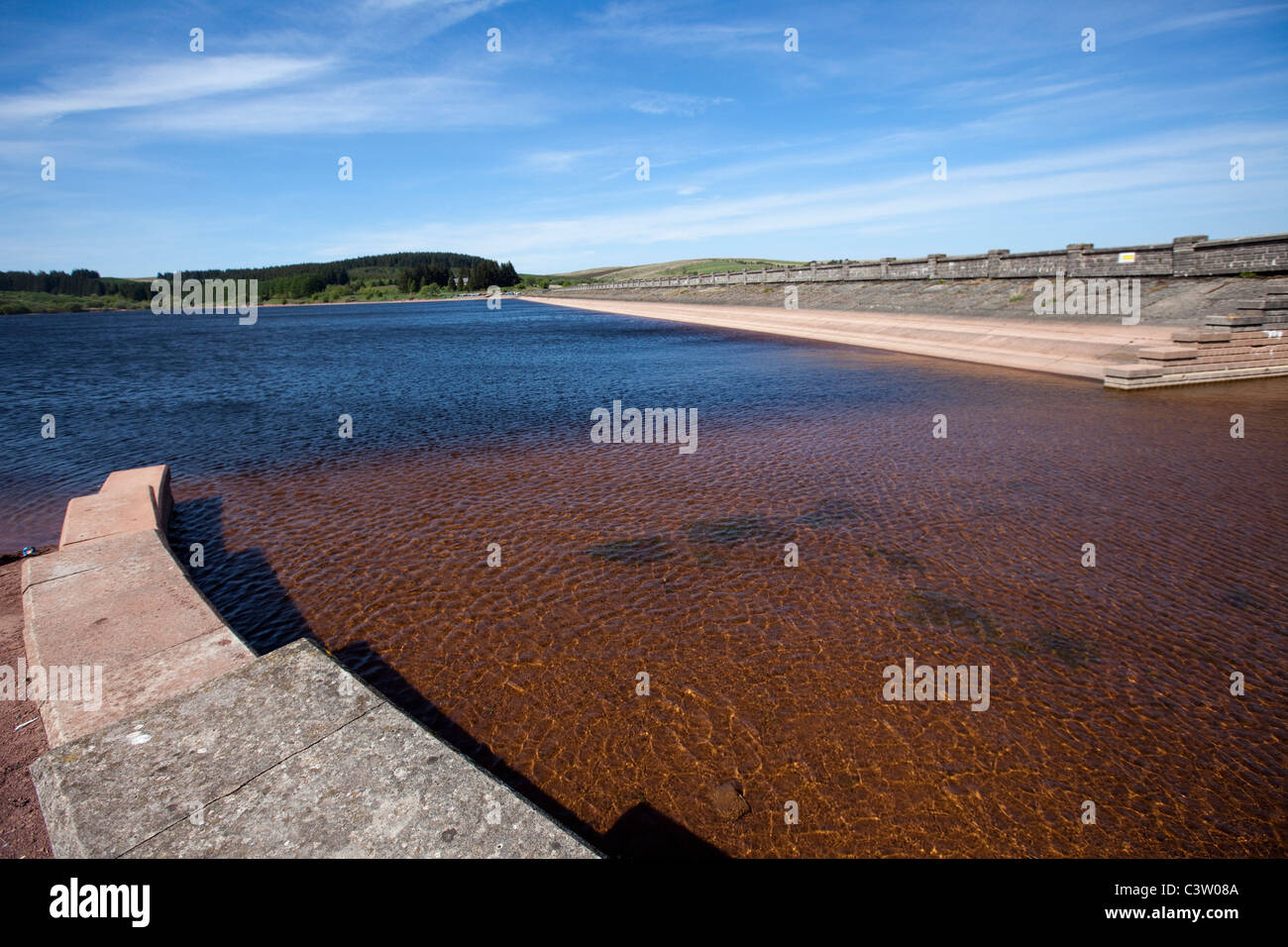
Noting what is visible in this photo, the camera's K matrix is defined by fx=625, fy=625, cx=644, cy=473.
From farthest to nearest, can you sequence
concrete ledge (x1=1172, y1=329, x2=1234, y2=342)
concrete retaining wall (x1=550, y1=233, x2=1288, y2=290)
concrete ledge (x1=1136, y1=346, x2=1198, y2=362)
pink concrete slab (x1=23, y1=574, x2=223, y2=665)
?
concrete retaining wall (x1=550, y1=233, x2=1288, y2=290) → concrete ledge (x1=1172, y1=329, x2=1234, y2=342) → concrete ledge (x1=1136, y1=346, x2=1198, y2=362) → pink concrete slab (x1=23, y1=574, x2=223, y2=665)

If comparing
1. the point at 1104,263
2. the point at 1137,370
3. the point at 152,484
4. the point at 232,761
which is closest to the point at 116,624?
the point at 232,761

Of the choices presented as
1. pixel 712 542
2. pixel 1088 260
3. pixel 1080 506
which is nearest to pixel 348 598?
pixel 712 542

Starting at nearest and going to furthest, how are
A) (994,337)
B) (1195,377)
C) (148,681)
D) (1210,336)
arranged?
(148,681) < (1210,336) < (1195,377) < (994,337)

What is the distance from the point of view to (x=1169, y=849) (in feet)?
12.2

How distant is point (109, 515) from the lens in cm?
808

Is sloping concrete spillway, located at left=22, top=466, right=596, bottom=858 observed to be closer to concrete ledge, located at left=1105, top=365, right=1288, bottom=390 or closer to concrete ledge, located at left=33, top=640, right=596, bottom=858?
concrete ledge, located at left=33, top=640, right=596, bottom=858

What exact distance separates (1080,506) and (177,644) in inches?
428

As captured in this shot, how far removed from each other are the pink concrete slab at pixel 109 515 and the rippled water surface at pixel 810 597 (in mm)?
664

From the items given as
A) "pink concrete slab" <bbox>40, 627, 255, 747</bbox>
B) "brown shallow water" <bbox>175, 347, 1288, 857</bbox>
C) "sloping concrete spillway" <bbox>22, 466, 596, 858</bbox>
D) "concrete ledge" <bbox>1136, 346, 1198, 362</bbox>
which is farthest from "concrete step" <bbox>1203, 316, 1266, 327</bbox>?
"pink concrete slab" <bbox>40, 627, 255, 747</bbox>

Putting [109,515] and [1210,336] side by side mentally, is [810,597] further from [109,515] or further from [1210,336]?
[1210,336]

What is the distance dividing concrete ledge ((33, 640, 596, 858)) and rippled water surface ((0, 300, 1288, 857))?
864mm

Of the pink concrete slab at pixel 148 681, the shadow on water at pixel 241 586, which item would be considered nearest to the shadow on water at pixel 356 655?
the shadow on water at pixel 241 586

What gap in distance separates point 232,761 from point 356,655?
82.1 inches

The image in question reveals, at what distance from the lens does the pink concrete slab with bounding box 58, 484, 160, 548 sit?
750 cm
